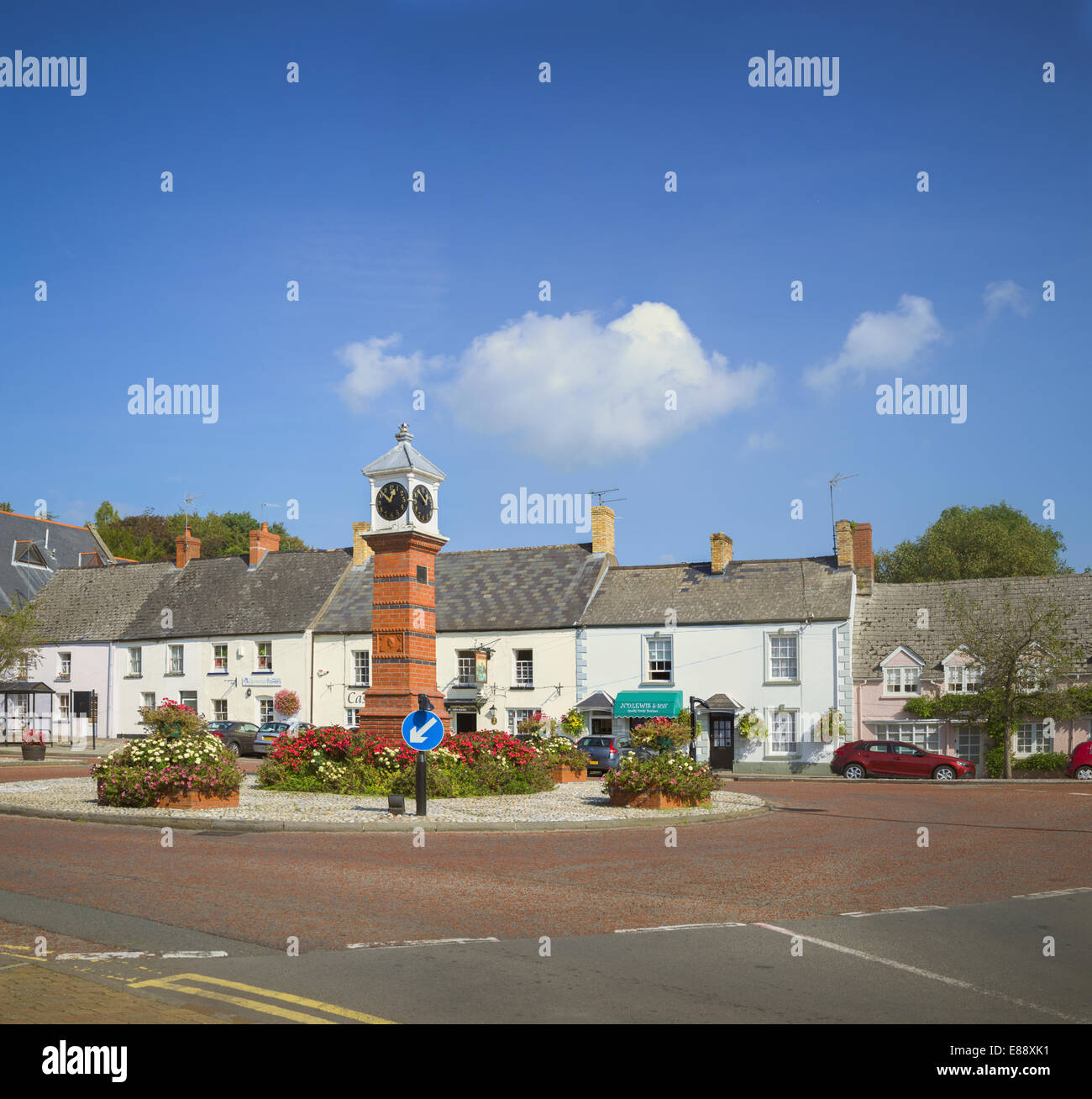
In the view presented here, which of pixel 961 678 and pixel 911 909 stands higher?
pixel 961 678

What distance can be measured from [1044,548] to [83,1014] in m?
72.6

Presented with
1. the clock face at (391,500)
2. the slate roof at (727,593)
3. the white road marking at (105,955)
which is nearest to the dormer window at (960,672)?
the slate roof at (727,593)

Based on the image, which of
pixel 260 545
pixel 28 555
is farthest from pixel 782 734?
pixel 28 555

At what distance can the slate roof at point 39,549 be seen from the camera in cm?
5844

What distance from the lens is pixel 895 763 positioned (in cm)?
3909

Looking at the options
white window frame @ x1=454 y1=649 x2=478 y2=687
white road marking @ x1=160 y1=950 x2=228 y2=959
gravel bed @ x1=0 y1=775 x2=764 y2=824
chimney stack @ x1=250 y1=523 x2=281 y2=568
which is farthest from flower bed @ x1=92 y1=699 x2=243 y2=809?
chimney stack @ x1=250 y1=523 x2=281 y2=568

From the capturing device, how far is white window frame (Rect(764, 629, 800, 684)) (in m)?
44.1

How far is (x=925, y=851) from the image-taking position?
1577 cm

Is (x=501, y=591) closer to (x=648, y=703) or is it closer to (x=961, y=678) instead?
(x=648, y=703)

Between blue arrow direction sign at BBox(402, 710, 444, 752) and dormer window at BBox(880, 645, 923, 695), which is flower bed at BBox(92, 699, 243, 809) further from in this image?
dormer window at BBox(880, 645, 923, 695)

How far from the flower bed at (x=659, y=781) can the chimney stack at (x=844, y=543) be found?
25.6 m

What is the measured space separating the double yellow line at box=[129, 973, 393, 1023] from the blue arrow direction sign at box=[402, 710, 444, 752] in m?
10.8

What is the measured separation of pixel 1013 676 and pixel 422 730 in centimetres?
2841

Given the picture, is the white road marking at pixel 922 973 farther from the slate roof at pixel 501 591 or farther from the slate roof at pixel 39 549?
the slate roof at pixel 39 549
